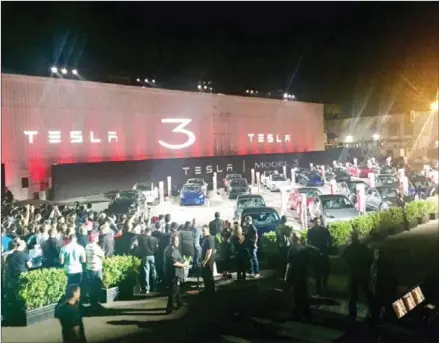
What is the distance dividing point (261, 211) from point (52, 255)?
2.61 meters

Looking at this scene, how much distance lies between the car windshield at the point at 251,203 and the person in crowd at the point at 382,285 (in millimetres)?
1586

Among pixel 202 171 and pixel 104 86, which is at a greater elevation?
pixel 104 86

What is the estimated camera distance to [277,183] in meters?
6.39

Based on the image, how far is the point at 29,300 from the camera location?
4531 mm

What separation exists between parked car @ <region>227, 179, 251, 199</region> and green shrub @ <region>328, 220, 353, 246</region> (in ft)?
4.00

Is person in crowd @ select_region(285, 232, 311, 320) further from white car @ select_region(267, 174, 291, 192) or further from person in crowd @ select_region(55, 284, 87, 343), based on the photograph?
person in crowd @ select_region(55, 284, 87, 343)

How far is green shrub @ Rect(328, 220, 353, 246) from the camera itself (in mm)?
6199

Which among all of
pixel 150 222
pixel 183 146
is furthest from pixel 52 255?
pixel 183 146

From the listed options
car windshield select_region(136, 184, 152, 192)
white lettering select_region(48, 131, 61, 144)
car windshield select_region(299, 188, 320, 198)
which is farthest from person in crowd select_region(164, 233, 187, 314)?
car windshield select_region(299, 188, 320, 198)

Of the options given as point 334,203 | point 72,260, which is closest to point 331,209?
point 334,203

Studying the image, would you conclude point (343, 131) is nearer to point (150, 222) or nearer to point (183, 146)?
point (183, 146)

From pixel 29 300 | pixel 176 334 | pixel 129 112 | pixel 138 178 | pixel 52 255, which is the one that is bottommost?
pixel 176 334

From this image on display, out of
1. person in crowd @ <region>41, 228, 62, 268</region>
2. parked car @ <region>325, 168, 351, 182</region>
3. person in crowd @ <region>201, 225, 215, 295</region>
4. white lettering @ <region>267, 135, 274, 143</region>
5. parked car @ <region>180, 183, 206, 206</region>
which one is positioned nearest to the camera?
person in crowd @ <region>41, 228, 62, 268</region>

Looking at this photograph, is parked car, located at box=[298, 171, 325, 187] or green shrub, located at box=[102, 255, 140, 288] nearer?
green shrub, located at box=[102, 255, 140, 288]
